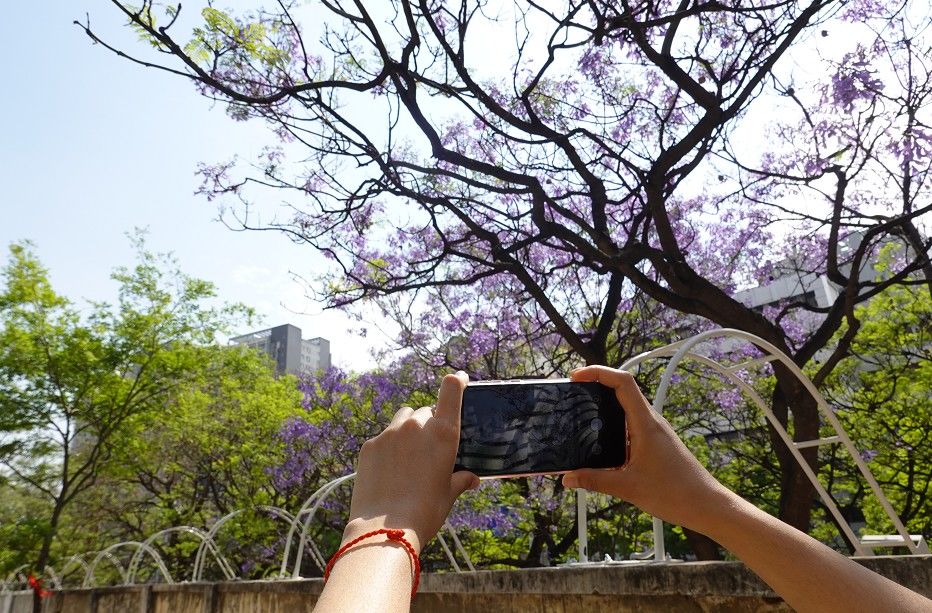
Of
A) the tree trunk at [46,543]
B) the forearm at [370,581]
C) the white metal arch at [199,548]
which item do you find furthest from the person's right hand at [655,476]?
the tree trunk at [46,543]

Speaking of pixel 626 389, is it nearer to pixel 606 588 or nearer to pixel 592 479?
pixel 592 479

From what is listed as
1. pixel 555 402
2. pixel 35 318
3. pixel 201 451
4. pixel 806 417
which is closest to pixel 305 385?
pixel 201 451

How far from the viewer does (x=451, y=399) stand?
3.21 ft

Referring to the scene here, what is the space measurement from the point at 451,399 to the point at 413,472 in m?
0.12

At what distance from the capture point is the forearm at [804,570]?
2.94 feet

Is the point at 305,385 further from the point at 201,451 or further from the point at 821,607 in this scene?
the point at 821,607

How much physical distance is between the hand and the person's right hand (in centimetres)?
26

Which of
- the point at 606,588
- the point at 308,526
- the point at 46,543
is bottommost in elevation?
the point at 46,543

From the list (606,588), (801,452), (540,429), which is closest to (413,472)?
(540,429)

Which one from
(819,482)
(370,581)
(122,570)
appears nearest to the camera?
(370,581)

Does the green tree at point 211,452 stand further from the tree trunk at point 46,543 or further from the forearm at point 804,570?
the forearm at point 804,570

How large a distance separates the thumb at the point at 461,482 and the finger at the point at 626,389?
0.23 meters

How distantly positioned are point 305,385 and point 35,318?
7.19 metres

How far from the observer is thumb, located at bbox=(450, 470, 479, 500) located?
3.24ft
